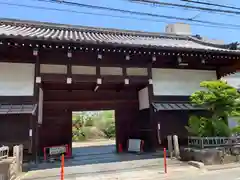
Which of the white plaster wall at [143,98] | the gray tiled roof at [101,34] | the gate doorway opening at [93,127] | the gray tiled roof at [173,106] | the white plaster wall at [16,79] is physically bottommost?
the gate doorway opening at [93,127]

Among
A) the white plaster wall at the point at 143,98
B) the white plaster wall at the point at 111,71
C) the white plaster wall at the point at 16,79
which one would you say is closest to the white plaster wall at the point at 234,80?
the white plaster wall at the point at 143,98

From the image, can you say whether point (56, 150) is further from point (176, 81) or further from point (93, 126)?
point (93, 126)

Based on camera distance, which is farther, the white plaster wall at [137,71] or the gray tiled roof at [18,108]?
the white plaster wall at [137,71]

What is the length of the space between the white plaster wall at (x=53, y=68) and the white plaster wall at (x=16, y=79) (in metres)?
0.38

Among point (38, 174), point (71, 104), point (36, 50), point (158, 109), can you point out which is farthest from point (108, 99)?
point (38, 174)

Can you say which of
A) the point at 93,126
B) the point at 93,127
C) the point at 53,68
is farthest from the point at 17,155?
the point at 93,126

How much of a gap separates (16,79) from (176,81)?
21.2 ft

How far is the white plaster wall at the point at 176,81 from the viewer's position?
833 cm

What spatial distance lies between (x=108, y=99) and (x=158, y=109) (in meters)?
3.28

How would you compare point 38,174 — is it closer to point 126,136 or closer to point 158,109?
point 158,109

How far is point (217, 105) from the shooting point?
6883mm

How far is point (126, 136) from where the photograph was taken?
Result: 1038 centimetres

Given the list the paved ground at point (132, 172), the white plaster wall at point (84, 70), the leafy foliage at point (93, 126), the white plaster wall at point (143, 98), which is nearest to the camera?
the paved ground at point (132, 172)

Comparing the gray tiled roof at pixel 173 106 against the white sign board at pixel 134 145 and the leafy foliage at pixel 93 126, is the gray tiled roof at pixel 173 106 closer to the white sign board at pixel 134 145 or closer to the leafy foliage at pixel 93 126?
the white sign board at pixel 134 145
